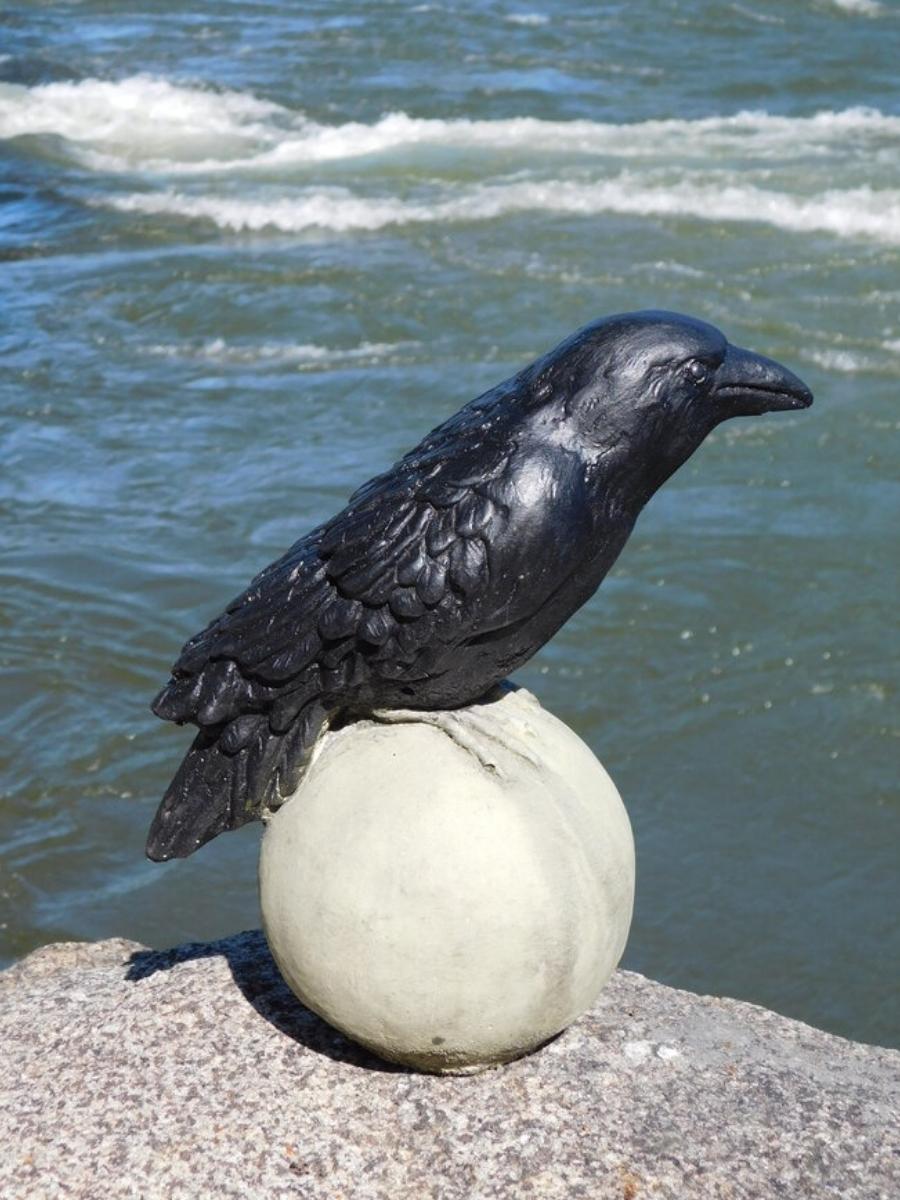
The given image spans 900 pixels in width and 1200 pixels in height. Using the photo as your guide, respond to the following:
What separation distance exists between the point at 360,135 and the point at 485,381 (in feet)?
30.6

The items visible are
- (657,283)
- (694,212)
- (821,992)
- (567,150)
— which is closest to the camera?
(821,992)

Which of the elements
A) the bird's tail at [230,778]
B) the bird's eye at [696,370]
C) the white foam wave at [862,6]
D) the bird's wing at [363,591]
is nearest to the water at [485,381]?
the white foam wave at [862,6]

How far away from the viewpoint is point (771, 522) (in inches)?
452

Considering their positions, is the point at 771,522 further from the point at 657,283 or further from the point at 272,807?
the point at 272,807

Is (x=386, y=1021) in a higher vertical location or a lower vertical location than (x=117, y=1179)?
Answer: higher

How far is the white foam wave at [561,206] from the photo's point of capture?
57.6 ft

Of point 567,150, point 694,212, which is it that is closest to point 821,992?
point 694,212

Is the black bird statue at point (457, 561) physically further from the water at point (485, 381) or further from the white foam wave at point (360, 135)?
the white foam wave at point (360, 135)

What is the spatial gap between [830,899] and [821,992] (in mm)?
602

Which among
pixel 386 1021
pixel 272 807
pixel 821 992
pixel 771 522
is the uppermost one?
pixel 272 807

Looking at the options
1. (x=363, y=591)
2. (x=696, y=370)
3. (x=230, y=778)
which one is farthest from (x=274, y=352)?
(x=363, y=591)

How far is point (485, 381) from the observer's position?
1372 centimetres

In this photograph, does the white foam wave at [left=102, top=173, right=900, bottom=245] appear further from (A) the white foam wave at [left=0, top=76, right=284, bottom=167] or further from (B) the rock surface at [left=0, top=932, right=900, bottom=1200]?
(B) the rock surface at [left=0, top=932, right=900, bottom=1200]

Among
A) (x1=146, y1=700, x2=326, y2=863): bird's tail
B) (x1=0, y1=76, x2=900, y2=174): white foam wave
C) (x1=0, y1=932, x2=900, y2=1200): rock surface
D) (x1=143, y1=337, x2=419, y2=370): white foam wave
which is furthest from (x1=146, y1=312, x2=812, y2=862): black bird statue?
(x1=0, y1=76, x2=900, y2=174): white foam wave
